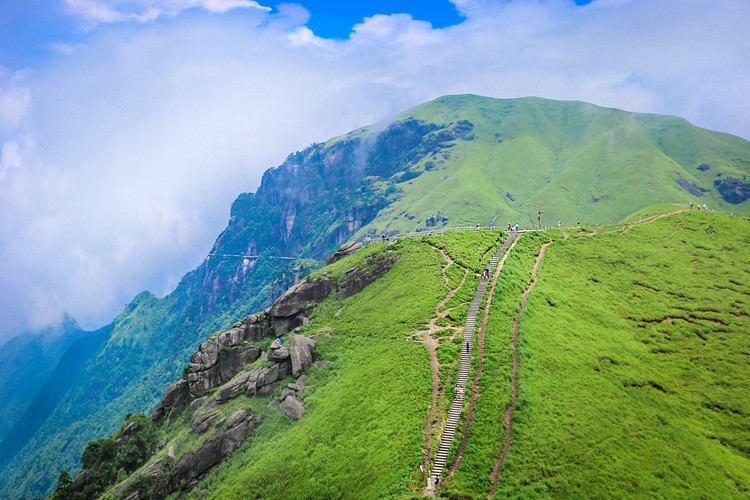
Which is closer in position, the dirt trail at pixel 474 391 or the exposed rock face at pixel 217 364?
the dirt trail at pixel 474 391

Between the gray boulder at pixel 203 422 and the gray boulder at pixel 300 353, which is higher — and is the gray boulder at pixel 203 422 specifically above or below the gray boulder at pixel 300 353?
below

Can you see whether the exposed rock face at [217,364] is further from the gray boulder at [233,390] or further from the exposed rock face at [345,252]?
the exposed rock face at [345,252]

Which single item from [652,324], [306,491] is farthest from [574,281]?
[306,491]

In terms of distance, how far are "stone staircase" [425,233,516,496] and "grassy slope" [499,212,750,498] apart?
6.30 metres

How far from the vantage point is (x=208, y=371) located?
8362 centimetres

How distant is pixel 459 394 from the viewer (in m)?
46.8

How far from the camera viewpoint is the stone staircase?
3850cm

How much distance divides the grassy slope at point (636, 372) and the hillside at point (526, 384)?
0.22 metres

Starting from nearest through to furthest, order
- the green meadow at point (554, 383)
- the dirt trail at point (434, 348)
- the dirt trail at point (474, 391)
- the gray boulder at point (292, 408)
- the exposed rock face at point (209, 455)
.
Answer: the green meadow at point (554, 383), the dirt trail at point (474, 391), the dirt trail at point (434, 348), the gray boulder at point (292, 408), the exposed rock face at point (209, 455)

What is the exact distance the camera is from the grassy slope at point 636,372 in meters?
37.6

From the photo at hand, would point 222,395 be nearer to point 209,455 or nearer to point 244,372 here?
point 244,372

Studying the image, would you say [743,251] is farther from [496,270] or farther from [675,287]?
[496,270]

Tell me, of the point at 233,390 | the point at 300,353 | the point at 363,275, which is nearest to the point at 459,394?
the point at 300,353

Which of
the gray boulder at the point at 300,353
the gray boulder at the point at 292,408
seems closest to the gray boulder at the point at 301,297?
the gray boulder at the point at 300,353
